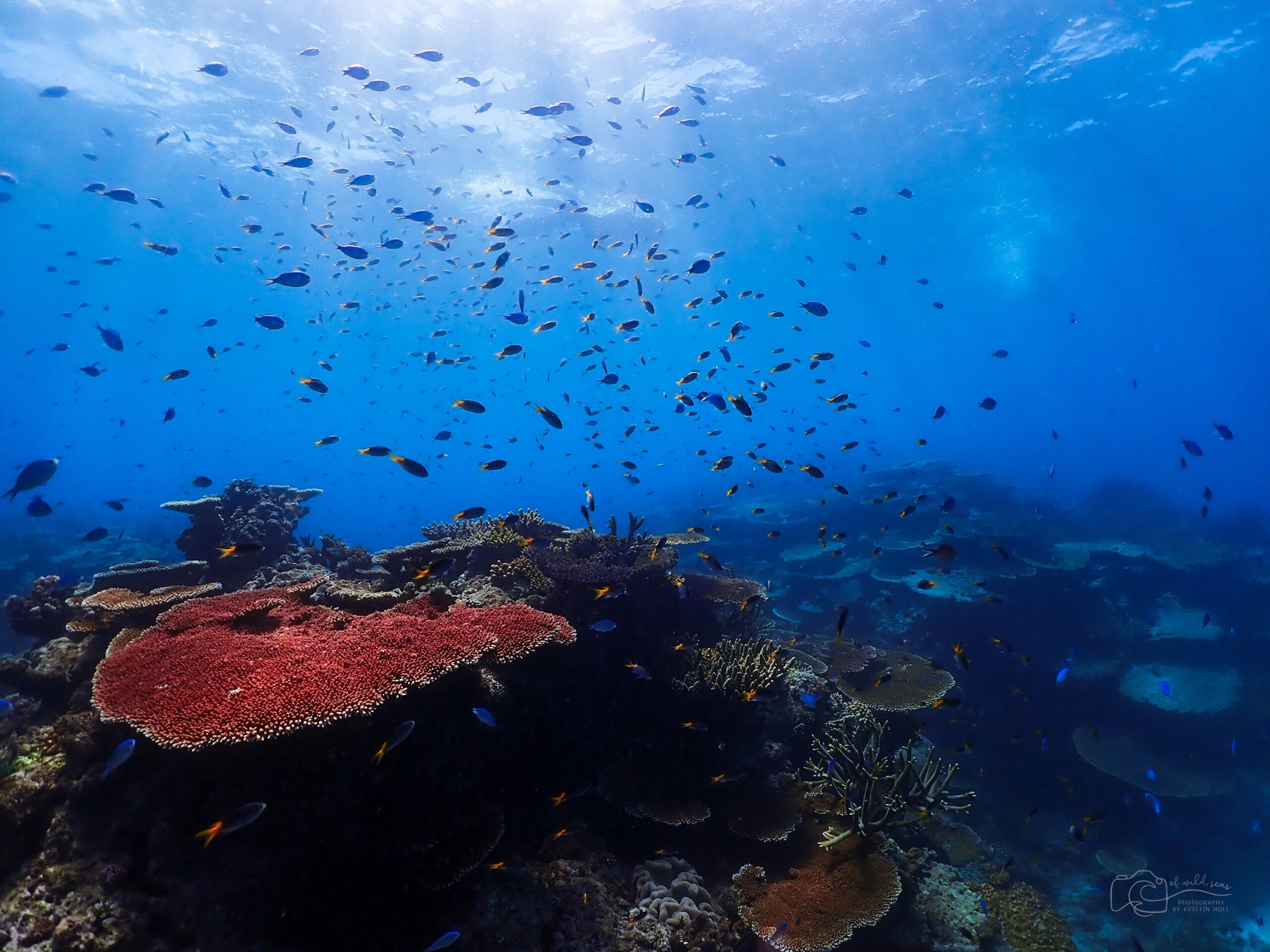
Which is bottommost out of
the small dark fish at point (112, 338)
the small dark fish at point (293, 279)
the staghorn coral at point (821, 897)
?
the staghorn coral at point (821, 897)

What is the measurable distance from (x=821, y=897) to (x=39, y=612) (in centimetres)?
1072

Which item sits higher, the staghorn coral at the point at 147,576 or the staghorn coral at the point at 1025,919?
the staghorn coral at the point at 147,576

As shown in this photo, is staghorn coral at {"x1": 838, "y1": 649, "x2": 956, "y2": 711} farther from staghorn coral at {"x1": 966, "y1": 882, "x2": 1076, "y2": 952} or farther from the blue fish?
the blue fish

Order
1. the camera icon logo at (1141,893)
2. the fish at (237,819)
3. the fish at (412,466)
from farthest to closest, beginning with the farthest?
1. the camera icon logo at (1141,893)
2. the fish at (412,466)
3. the fish at (237,819)

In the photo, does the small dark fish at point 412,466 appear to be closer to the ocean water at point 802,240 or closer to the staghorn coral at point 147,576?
the ocean water at point 802,240

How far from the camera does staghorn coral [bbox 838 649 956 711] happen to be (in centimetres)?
792

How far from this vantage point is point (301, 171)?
105ft

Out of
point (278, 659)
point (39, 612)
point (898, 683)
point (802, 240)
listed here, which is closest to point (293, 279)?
point (39, 612)

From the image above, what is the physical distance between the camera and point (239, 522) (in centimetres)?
1048

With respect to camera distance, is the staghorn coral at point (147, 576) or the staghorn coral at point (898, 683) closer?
the staghorn coral at point (147, 576)

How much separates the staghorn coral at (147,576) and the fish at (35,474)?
186cm

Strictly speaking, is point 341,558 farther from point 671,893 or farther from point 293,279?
point 671,893

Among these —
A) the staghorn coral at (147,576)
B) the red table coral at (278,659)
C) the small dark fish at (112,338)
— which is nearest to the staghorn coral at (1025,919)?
the red table coral at (278,659)

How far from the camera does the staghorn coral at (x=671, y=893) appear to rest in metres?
4.81
